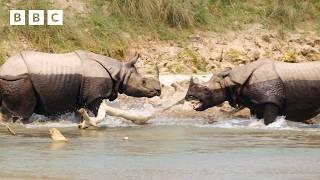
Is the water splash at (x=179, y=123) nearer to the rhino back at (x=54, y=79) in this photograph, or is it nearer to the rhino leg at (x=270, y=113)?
the rhino leg at (x=270, y=113)

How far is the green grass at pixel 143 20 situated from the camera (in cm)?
2166

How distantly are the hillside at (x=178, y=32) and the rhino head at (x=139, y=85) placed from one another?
2.70 metres

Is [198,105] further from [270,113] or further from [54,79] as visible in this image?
[54,79]

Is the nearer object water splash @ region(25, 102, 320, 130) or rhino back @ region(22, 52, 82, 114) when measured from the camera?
water splash @ region(25, 102, 320, 130)

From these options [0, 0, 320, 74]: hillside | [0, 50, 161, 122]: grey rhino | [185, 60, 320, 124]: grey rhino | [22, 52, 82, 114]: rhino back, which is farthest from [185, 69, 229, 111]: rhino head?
[0, 0, 320, 74]: hillside

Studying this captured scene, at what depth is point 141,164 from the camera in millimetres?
11359

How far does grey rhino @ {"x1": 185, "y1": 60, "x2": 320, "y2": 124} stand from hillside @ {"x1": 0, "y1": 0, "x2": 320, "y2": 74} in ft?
12.9

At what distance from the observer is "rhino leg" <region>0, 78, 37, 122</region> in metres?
17.0

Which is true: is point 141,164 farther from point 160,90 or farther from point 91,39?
point 91,39

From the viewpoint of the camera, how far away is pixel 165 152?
12656 millimetres

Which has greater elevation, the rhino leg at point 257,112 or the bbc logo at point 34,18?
the bbc logo at point 34,18

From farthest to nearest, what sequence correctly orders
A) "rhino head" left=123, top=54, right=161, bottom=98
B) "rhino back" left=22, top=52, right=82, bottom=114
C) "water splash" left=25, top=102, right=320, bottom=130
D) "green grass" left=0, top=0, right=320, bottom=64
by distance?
"green grass" left=0, top=0, right=320, bottom=64
"rhino head" left=123, top=54, right=161, bottom=98
"rhino back" left=22, top=52, right=82, bottom=114
"water splash" left=25, top=102, right=320, bottom=130

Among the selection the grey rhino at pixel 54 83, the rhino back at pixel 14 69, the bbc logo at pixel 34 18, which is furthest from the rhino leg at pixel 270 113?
the bbc logo at pixel 34 18

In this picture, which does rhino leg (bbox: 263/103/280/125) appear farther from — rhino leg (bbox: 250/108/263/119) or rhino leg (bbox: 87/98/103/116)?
rhino leg (bbox: 87/98/103/116)
